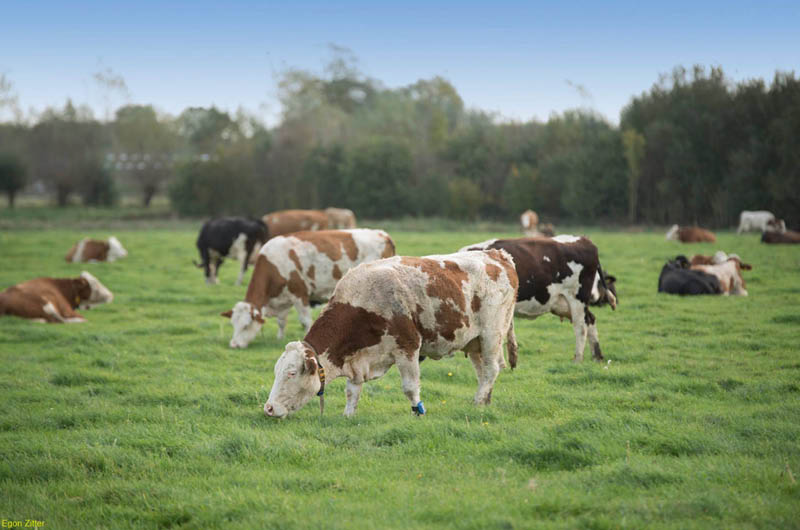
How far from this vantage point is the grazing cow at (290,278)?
12250 millimetres

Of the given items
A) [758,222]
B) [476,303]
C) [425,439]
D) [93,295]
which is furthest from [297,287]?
[758,222]

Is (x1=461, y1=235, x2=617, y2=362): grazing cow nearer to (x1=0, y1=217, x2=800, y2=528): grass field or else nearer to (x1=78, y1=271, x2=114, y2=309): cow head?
(x1=0, y1=217, x2=800, y2=528): grass field

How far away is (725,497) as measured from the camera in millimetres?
5320

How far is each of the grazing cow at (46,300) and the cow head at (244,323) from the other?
16.1 ft

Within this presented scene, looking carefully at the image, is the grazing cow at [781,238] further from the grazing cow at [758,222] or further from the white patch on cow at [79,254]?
the white patch on cow at [79,254]

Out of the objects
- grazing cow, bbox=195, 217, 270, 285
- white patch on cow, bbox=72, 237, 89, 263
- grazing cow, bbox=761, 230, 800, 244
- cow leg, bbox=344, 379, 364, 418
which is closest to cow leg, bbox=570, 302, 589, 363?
cow leg, bbox=344, 379, 364, 418

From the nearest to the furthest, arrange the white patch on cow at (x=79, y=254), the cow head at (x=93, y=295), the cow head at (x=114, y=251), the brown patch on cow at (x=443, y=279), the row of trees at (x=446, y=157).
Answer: the brown patch on cow at (x=443, y=279)
the cow head at (x=93, y=295)
the white patch on cow at (x=79, y=254)
the cow head at (x=114, y=251)
the row of trees at (x=446, y=157)

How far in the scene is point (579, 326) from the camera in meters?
10.5

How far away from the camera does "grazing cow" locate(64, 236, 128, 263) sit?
25453 mm

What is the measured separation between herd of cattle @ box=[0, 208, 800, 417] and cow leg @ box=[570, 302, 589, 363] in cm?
1

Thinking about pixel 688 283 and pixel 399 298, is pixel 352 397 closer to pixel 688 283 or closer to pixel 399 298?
pixel 399 298

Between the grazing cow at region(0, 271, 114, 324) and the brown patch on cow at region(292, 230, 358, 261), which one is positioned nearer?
the brown patch on cow at region(292, 230, 358, 261)

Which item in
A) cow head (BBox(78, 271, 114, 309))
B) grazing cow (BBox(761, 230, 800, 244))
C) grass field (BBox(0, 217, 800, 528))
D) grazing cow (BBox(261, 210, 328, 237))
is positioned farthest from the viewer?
grazing cow (BBox(261, 210, 328, 237))

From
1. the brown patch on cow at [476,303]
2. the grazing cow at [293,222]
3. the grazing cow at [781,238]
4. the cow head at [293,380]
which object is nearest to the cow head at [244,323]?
the cow head at [293,380]
